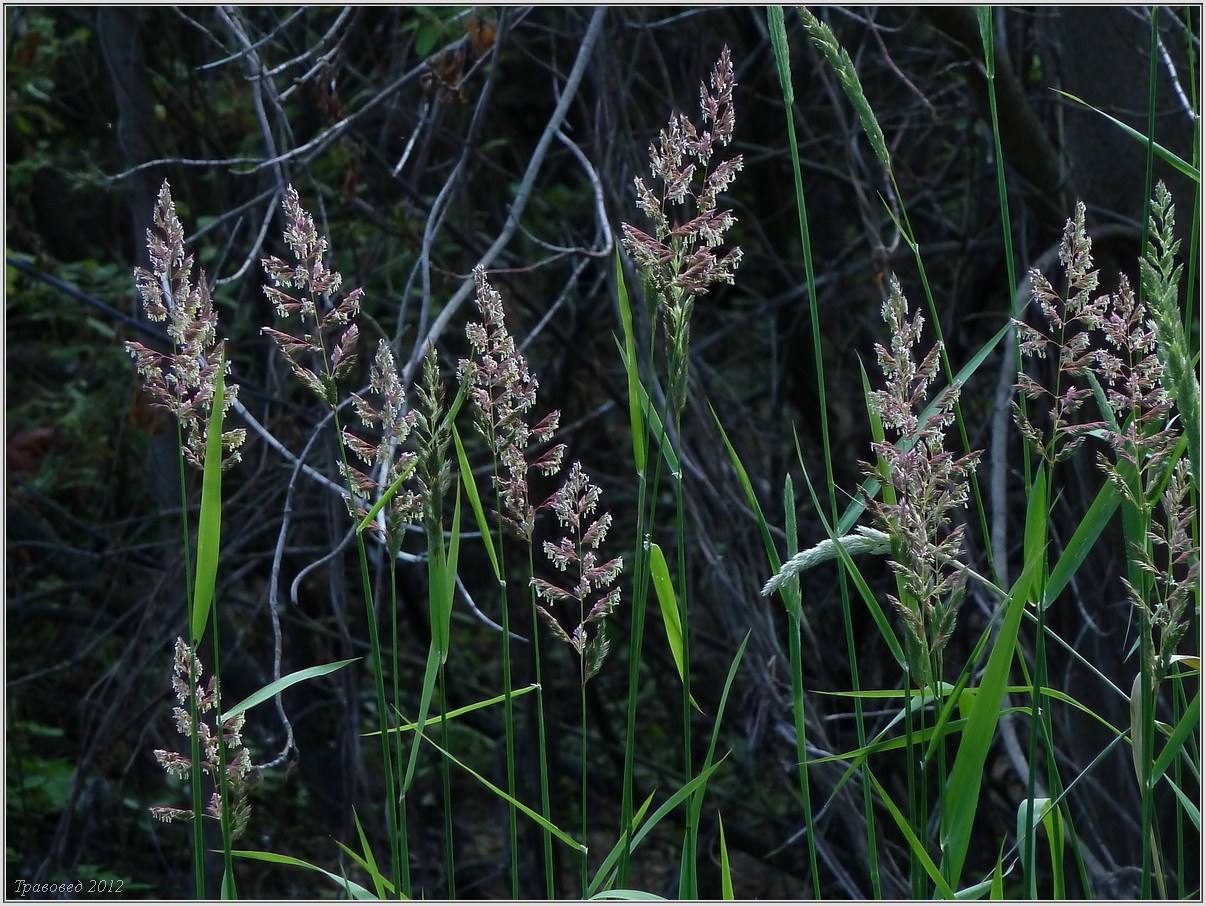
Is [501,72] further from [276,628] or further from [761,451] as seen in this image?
[276,628]

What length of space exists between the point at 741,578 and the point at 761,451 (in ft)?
3.14

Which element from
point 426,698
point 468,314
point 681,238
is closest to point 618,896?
point 426,698

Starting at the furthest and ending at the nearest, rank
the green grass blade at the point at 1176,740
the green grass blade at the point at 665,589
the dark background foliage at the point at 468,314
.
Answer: the dark background foliage at the point at 468,314 → the green grass blade at the point at 665,589 → the green grass blade at the point at 1176,740

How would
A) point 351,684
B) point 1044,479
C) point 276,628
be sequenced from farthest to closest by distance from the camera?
point 351,684, point 276,628, point 1044,479

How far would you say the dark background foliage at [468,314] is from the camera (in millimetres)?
2391

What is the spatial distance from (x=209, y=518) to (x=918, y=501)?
0.50 meters

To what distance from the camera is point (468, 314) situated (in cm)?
315

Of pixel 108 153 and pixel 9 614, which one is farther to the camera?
pixel 108 153

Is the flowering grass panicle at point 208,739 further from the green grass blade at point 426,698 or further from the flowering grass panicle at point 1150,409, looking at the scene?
the flowering grass panicle at point 1150,409

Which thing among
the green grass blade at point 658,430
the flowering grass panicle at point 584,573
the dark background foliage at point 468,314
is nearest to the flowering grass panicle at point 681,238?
the green grass blade at point 658,430

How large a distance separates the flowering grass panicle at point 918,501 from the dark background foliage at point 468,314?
1.10 metres

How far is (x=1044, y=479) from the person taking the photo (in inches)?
35.1

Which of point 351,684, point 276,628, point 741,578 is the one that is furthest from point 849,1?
point 351,684

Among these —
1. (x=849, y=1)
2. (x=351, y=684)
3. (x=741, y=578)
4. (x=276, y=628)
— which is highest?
(x=849, y=1)
